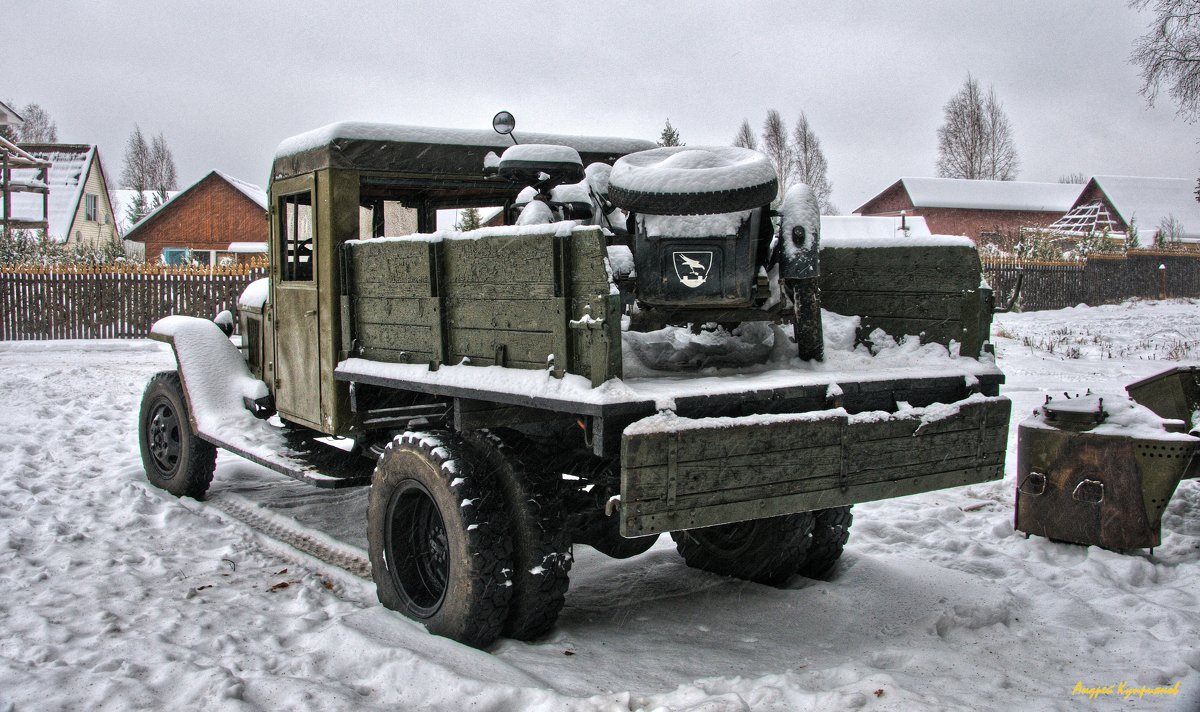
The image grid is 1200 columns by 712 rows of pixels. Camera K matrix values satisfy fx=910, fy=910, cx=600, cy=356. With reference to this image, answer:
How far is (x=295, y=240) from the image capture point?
5.11m

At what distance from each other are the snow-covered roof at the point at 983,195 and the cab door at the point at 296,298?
42691 millimetres

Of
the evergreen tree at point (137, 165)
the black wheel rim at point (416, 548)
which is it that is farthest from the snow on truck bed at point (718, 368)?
the evergreen tree at point (137, 165)

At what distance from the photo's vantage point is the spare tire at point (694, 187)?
327cm

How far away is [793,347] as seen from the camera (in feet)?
13.1

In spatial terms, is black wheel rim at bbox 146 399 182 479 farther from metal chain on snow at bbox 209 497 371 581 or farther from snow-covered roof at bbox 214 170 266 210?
snow-covered roof at bbox 214 170 266 210

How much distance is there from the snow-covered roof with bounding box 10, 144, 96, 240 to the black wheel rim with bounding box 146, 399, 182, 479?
3289 centimetres

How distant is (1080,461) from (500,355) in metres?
2.89

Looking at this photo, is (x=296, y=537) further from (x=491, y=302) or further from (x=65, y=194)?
(x=65, y=194)

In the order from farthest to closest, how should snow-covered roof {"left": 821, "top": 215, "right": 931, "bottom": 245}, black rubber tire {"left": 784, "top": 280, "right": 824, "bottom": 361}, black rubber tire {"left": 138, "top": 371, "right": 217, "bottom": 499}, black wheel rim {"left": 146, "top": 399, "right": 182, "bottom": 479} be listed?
snow-covered roof {"left": 821, "top": 215, "right": 931, "bottom": 245} → black wheel rim {"left": 146, "top": 399, "right": 182, "bottom": 479} → black rubber tire {"left": 138, "top": 371, "right": 217, "bottom": 499} → black rubber tire {"left": 784, "top": 280, "right": 824, "bottom": 361}

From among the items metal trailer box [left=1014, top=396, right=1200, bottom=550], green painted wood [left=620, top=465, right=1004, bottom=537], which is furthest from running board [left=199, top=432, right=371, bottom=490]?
metal trailer box [left=1014, top=396, right=1200, bottom=550]

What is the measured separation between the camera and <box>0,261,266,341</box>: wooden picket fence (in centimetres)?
1709

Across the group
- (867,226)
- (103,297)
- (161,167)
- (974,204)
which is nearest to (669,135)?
(103,297)

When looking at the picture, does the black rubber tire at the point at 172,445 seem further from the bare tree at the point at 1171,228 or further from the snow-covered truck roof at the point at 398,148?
the bare tree at the point at 1171,228

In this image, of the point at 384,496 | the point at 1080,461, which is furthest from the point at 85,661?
the point at 1080,461
